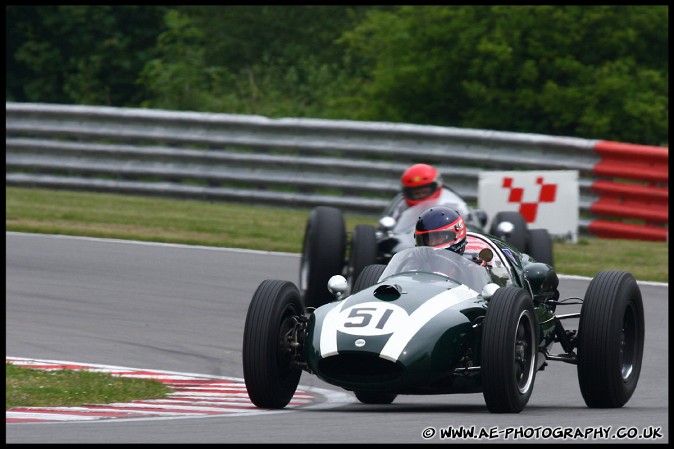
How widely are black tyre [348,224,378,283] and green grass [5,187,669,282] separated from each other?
3.56 metres

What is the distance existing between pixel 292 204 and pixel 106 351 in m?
9.18

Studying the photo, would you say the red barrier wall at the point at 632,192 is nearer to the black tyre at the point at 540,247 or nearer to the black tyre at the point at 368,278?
the black tyre at the point at 540,247

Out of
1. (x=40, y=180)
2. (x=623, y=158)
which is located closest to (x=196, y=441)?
(x=623, y=158)

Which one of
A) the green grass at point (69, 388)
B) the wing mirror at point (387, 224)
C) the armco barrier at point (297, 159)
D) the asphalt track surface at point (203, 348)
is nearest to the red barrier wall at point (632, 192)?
the armco barrier at point (297, 159)

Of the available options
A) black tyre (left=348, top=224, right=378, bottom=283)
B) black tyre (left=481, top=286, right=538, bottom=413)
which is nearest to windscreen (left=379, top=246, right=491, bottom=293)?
black tyre (left=481, top=286, right=538, bottom=413)

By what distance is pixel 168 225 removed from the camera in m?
17.8

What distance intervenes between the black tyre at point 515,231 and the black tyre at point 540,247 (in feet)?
0.19

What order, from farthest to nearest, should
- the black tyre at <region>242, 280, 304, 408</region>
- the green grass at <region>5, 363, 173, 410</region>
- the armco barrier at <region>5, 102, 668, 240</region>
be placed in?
1. the armco barrier at <region>5, 102, 668, 240</region>
2. the green grass at <region>5, 363, 173, 410</region>
3. the black tyre at <region>242, 280, 304, 408</region>

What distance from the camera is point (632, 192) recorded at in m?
17.6

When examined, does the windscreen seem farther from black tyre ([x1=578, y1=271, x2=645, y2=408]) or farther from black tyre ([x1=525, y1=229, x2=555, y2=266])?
black tyre ([x1=525, y1=229, x2=555, y2=266])

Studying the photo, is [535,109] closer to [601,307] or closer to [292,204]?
[292,204]

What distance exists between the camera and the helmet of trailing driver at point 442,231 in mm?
8930

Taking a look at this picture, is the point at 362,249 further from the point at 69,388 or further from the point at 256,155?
the point at 256,155

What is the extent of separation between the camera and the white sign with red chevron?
1695 cm
